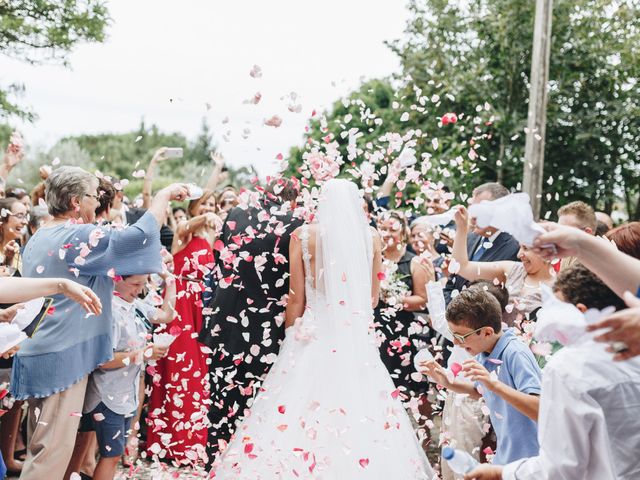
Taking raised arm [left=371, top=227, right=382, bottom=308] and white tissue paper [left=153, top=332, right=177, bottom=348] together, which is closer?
white tissue paper [left=153, top=332, right=177, bottom=348]

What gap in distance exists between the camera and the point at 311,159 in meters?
4.71

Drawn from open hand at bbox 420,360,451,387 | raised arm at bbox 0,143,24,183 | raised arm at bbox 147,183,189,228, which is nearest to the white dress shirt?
open hand at bbox 420,360,451,387

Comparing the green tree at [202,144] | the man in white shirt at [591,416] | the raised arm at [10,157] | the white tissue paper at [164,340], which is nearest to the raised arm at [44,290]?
the white tissue paper at [164,340]

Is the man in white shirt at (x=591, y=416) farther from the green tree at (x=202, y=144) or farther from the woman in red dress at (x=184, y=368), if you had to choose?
the green tree at (x=202, y=144)

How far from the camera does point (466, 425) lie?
4258mm

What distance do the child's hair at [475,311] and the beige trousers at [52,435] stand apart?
212cm

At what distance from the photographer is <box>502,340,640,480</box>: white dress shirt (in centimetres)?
212

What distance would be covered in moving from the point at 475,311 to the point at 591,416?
4.43 ft

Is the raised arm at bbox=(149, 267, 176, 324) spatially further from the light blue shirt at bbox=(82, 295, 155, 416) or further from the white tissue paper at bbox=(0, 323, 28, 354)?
the white tissue paper at bbox=(0, 323, 28, 354)

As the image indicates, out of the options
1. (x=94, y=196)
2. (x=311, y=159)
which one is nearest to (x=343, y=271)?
(x=311, y=159)

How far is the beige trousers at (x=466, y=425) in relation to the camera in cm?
423

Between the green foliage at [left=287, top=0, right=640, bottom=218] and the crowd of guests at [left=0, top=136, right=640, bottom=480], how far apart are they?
451cm

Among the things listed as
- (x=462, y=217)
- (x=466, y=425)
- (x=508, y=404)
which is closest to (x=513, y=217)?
(x=508, y=404)

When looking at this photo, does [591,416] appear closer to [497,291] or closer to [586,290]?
[586,290]
